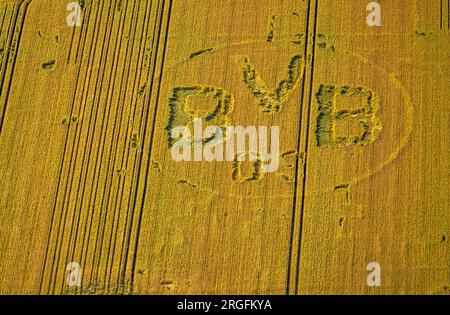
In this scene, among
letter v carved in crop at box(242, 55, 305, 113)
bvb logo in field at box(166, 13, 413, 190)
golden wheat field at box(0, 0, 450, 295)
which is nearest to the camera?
golden wheat field at box(0, 0, 450, 295)

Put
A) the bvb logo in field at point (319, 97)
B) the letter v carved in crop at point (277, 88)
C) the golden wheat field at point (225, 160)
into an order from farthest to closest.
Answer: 1. the letter v carved in crop at point (277, 88)
2. the bvb logo in field at point (319, 97)
3. the golden wheat field at point (225, 160)

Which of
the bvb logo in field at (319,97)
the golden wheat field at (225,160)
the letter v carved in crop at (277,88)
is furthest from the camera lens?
the letter v carved in crop at (277,88)

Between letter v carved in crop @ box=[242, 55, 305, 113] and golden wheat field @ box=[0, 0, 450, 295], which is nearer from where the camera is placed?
golden wheat field @ box=[0, 0, 450, 295]

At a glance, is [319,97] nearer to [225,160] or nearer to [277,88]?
[277,88]

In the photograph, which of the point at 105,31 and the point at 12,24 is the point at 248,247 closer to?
the point at 105,31

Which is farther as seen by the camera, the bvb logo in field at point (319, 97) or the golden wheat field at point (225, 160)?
the bvb logo in field at point (319, 97)

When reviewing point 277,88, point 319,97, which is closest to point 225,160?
point 277,88
